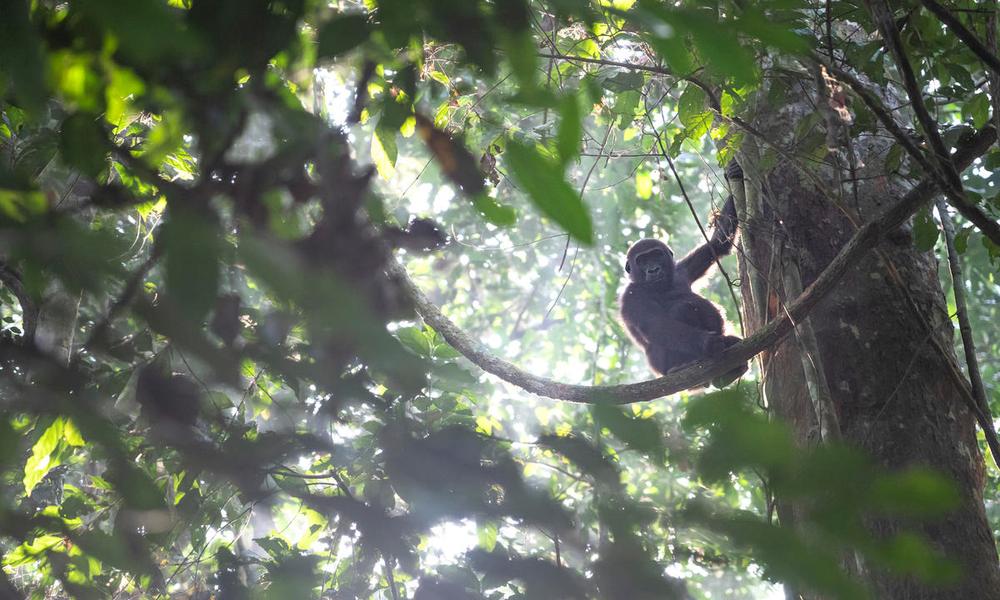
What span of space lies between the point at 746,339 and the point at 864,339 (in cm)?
62

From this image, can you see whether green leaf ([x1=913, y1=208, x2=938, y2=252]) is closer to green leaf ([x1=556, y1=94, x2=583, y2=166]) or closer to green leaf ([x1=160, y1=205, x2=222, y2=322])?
green leaf ([x1=556, y1=94, x2=583, y2=166])

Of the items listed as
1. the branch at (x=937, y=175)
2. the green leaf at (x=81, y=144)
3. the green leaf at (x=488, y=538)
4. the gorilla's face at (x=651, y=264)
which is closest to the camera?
the green leaf at (x=81, y=144)

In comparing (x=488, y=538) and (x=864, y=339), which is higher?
(x=864, y=339)

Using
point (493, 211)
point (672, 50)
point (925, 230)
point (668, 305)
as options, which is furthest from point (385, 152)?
point (668, 305)

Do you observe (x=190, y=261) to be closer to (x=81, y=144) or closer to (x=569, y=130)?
(x=569, y=130)

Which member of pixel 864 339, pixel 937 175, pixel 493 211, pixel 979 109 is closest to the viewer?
pixel 493 211

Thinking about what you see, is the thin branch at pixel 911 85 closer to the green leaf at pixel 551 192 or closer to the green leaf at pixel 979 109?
the green leaf at pixel 979 109

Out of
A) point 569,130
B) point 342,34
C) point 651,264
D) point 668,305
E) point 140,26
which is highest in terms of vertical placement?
point 651,264

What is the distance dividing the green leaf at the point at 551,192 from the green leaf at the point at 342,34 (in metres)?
0.61

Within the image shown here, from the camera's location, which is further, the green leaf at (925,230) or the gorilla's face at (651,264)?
the gorilla's face at (651,264)

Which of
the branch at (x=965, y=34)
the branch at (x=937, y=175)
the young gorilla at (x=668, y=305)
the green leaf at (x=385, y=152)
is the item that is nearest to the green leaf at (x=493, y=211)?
the green leaf at (x=385, y=152)

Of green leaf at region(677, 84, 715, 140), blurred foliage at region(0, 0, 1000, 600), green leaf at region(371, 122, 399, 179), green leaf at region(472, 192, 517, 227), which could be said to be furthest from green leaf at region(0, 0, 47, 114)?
green leaf at region(677, 84, 715, 140)

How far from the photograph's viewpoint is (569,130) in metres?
0.91

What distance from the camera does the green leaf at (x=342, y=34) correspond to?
4.51ft
